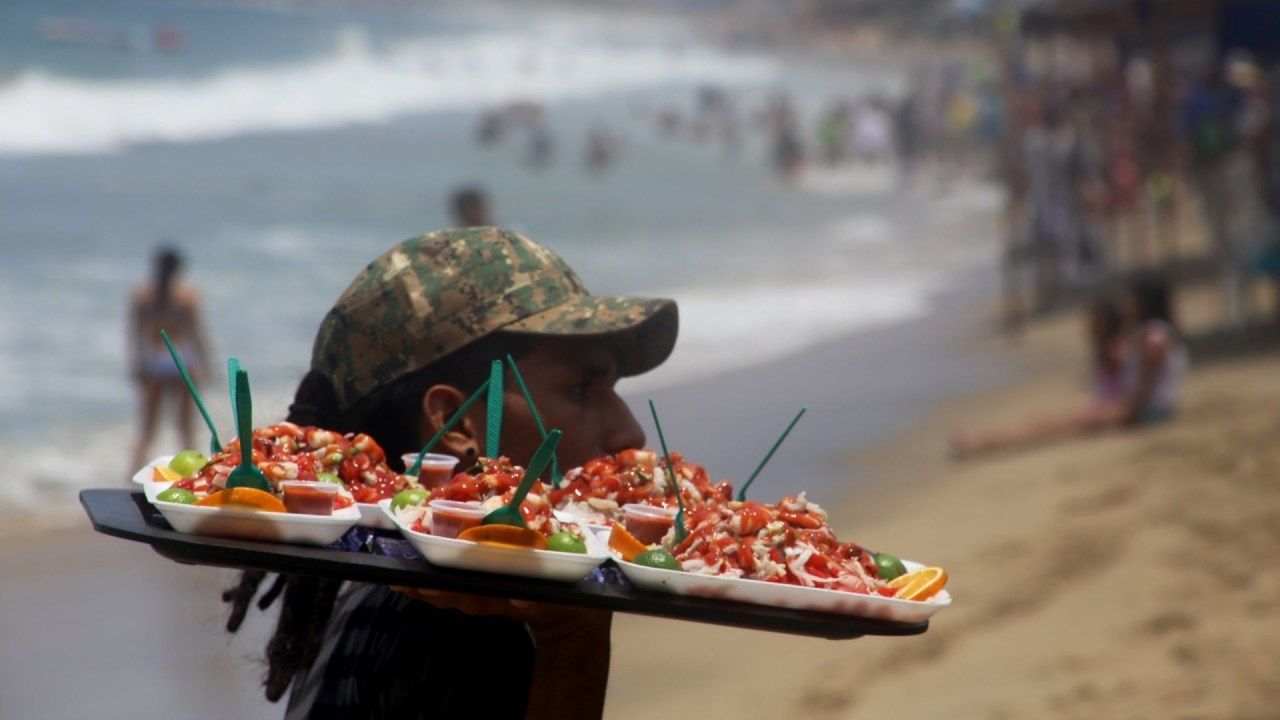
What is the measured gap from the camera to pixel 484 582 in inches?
76.2

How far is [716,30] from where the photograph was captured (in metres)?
77.6

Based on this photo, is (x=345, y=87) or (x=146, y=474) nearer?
(x=146, y=474)

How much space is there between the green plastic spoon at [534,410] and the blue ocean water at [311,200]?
55 centimetres

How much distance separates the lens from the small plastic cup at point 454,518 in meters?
1.99

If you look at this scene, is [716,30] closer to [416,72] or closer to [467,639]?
[416,72]

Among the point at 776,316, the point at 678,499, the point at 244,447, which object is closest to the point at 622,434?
the point at 678,499

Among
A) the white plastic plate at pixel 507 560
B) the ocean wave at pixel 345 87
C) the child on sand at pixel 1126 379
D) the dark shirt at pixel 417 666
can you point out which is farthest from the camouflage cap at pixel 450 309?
the ocean wave at pixel 345 87

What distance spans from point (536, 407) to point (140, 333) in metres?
8.99

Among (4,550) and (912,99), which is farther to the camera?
(912,99)

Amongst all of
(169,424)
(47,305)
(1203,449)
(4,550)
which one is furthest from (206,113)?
(1203,449)

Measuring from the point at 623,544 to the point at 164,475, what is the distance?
2.17 feet

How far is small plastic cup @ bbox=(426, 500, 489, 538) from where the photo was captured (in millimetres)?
1991

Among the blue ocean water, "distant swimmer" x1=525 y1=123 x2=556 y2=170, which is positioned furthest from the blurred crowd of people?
"distant swimmer" x1=525 y1=123 x2=556 y2=170

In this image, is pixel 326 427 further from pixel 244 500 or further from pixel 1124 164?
pixel 1124 164
